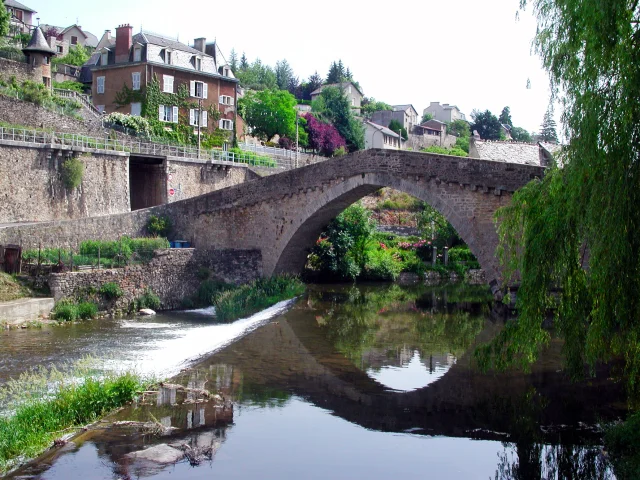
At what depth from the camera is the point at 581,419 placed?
10930 millimetres

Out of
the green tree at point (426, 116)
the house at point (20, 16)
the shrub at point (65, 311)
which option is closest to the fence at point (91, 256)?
the shrub at point (65, 311)

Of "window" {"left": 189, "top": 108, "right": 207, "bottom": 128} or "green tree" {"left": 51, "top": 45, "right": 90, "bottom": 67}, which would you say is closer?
"window" {"left": 189, "top": 108, "right": 207, "bottom": 128}

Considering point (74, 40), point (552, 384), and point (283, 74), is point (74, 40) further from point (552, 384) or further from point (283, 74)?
point (552, 384)

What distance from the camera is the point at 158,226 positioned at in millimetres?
25688

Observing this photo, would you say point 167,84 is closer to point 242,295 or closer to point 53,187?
point 53,187

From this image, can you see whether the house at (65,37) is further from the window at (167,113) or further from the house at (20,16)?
the window at (167,113)

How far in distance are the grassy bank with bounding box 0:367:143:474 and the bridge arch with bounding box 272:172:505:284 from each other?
10.6 m

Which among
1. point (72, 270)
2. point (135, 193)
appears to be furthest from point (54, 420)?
point (135, 193)

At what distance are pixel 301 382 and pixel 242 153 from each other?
25.6m


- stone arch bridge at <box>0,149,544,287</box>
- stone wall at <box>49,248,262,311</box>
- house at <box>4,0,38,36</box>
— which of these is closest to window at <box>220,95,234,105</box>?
stone arch bridge at <box>0,149,544,287</box>

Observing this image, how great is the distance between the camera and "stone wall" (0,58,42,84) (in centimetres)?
3634

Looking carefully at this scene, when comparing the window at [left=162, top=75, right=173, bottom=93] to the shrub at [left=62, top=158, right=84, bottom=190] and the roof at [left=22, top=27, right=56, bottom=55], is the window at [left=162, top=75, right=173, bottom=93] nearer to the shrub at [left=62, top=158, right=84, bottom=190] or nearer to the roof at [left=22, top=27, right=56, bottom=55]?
the roof at [left=22, top=27, right=56, bottom=55]

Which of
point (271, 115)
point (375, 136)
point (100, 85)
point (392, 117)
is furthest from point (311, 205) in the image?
point (392, 117)

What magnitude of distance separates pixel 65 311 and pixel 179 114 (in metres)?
21.6
